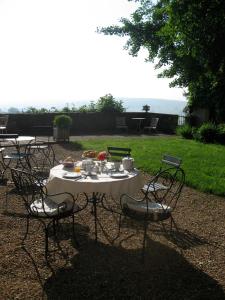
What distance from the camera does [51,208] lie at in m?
4.30

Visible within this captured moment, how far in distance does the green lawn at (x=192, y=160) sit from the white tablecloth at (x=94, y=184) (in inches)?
126

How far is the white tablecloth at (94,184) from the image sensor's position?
4.22 metres

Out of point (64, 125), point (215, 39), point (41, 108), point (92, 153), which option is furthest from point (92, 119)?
point (92, 153)

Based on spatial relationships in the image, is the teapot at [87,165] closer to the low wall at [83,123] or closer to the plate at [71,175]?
the plate at [71,175]

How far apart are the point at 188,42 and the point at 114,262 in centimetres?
815

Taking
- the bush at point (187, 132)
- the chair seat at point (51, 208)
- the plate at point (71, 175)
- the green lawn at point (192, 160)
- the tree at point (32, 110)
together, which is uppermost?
the tree at point (32, 110)

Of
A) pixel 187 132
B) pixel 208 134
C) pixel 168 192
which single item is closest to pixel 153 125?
pixel 187 132

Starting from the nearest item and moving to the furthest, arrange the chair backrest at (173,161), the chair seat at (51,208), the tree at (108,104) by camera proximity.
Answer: the chair seat at (51,208) → the chair backrest at (173,161) → the tree at (108,104)

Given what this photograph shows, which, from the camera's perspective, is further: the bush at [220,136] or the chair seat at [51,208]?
the bush at [220,136]

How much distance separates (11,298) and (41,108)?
1673cm

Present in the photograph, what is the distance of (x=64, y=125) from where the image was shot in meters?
14.2

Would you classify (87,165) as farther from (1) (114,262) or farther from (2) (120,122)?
(2) (120,122)

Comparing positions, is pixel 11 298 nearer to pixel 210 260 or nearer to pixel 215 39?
pixel 210 260

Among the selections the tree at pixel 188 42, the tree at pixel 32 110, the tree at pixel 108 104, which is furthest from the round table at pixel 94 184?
the tree at pixel 108 104
